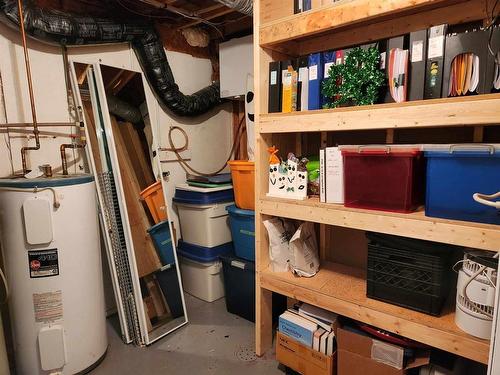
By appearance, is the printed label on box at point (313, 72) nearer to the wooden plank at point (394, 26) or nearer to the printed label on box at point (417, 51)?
the wooden plank at point (394, 26)

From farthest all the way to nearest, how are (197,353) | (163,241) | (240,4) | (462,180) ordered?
(163,241) < (240,4) < (197,353) < (462,180)

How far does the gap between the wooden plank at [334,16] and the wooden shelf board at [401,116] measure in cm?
41

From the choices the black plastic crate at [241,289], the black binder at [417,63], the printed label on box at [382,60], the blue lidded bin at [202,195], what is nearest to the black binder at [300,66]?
the printed label on box at [382,60]

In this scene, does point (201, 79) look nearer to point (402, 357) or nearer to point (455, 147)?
point (455, 147)

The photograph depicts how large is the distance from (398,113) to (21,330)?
2.25 meters

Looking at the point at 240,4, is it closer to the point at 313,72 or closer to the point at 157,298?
the point at 313,72

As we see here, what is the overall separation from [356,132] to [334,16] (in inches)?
28.9

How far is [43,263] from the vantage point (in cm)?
170

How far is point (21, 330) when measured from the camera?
175 centimetres

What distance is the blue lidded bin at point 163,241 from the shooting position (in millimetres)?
2340

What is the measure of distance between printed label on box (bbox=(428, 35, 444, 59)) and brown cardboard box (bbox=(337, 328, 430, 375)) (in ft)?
4.42

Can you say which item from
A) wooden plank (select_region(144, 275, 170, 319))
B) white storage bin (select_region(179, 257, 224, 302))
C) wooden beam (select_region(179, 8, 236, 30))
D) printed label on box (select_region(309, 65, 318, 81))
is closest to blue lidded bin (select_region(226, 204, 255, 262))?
white storage bin (select_region(179, 257, 224, 302))

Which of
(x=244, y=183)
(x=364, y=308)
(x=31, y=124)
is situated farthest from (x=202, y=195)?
(x=364, y=308)

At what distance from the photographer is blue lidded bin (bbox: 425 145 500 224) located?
1.23 meters
